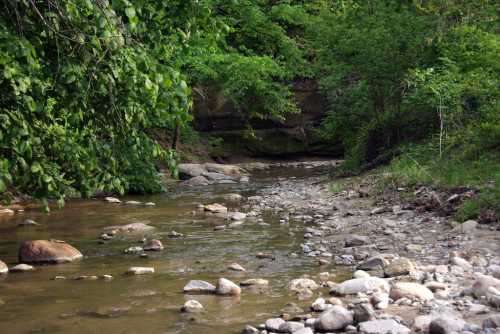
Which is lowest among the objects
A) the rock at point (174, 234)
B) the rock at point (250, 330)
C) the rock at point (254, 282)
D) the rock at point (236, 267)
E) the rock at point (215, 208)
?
the rock at point (215, 208)

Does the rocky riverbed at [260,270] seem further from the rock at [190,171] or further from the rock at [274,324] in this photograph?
the rock at [190,171]

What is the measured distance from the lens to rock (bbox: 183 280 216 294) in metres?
7.03

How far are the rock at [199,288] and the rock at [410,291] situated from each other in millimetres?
1913

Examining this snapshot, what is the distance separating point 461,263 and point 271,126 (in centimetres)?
2323

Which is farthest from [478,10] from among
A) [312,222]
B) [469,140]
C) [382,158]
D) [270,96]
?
[270,96]

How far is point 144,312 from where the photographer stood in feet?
20.9

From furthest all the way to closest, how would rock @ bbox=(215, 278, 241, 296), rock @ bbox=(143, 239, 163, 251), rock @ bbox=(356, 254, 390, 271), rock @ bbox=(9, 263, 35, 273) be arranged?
rock @ bbox=(143, 239, 163, 251), rock @ bbox=(9, 263, 35, 273), rock @ bbox=(356, 254, 390, 271), rock @ bbox=(215, 278, 241, 296)

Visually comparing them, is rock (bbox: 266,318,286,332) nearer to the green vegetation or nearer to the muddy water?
the muddy water

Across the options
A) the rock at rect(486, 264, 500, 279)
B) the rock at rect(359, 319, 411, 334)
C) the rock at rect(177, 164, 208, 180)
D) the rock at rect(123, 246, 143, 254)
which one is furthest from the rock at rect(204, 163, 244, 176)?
the rock at rect(359, 319, 411, 334)

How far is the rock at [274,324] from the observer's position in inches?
215

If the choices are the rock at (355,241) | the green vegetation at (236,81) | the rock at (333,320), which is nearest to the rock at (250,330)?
the rock at (333,320)

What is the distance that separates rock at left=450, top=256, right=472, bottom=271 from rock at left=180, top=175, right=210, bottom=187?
13.6 metres

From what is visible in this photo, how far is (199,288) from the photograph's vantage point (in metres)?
7.07

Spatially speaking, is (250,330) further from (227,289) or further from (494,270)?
(494,270)
